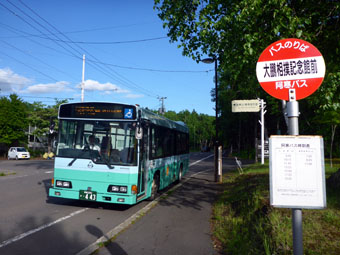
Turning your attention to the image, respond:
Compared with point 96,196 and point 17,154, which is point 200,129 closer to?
point 17,154

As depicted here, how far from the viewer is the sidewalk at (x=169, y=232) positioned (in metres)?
5.16

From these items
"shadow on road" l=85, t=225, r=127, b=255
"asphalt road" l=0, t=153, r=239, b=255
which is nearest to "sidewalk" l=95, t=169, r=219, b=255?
"shadow on road" l=85, t=225, r=127, b=255

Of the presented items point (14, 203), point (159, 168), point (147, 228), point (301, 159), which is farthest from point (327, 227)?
point (14, 203)

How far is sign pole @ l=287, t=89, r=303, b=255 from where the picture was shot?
2.63m

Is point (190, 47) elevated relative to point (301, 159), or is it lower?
elevated

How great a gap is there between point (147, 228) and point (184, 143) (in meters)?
9.03

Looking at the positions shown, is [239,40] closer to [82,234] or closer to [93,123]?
[93,123]

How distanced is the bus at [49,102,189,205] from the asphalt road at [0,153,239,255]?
20.2 inches

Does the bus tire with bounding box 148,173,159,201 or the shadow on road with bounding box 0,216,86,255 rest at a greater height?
the bus tire with bounding box 148,173,159,201

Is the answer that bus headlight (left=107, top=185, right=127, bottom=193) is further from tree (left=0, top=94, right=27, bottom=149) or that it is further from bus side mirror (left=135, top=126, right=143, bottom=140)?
tree (left=0, top=94, right=27, bottom=149)

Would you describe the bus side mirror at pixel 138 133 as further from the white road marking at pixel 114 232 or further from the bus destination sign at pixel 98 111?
the white road marking at pixel 114 232

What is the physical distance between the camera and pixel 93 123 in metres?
8.04

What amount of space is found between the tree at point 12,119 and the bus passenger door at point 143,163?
3403cm

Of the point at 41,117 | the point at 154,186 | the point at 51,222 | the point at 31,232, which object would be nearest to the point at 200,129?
the point at 41,117
